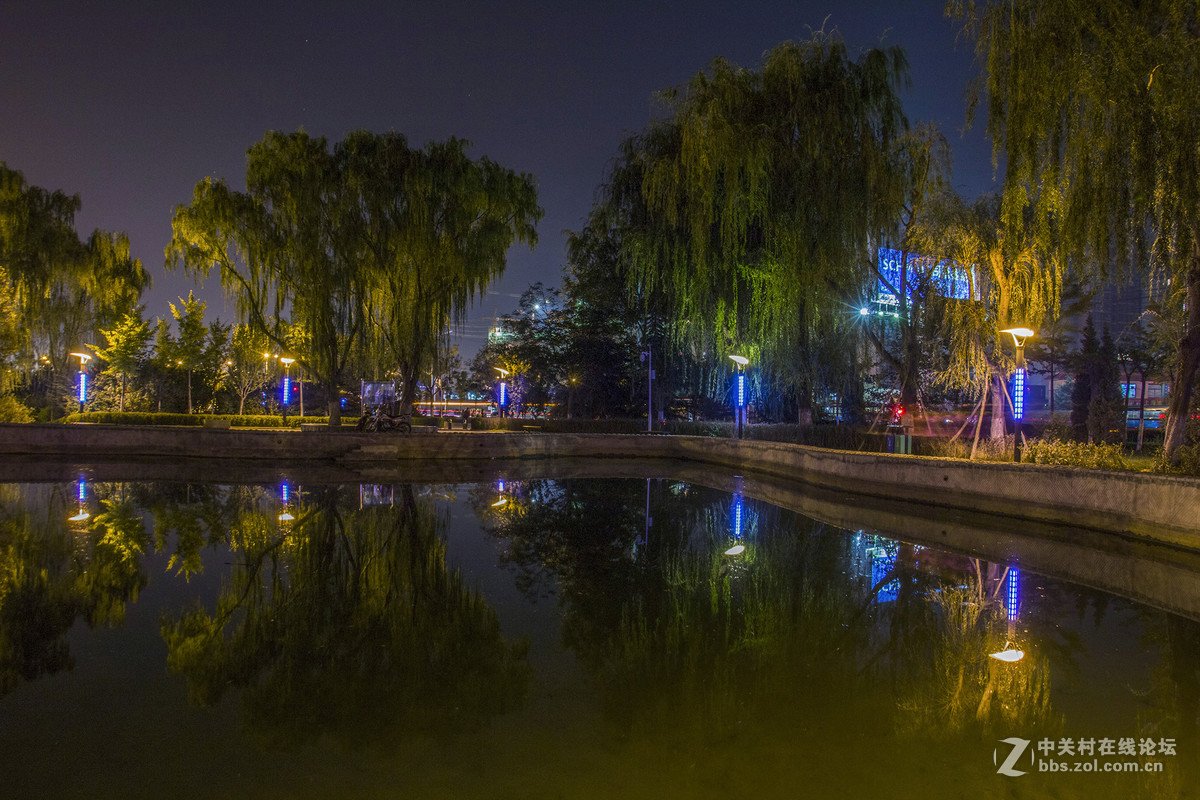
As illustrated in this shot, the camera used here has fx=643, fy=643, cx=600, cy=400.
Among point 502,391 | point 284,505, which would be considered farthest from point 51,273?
point 284,505

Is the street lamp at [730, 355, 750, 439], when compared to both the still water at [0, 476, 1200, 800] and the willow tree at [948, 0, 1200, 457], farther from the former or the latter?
the still water at [0, 476, 1200, 800]

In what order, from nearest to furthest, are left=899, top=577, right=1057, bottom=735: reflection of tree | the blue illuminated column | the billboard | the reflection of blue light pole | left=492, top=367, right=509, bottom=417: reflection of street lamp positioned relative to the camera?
1. left=899, top=577, right=1057, bottom=735: reflection of tree
2. the blue illuminated column
3. the reflection of blue light pole
4. the billboard
5. left=492, top=367, right=509, bottom=417: reflection of street lamp

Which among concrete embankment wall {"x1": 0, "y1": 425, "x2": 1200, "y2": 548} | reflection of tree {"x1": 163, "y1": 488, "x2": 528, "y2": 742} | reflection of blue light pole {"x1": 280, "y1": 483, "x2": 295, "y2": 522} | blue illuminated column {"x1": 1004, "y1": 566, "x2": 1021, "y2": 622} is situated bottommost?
blue illuminated column {"x1": 1004, "y1": 566, "x2": 1021, "y2": 622}

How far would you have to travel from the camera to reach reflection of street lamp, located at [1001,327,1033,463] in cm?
1362

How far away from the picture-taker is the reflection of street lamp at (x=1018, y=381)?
13617mm

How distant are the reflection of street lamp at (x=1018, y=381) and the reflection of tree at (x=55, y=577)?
15424 millimetres

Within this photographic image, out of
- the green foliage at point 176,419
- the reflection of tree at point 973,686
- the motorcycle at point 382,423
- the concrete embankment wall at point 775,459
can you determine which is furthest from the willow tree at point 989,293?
the green foliage at point 176,419

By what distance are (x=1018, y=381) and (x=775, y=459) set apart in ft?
21.3

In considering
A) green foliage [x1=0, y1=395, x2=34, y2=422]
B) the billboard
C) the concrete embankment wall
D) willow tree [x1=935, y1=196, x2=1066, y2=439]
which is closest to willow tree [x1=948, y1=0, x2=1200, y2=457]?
the concrete embankment wall

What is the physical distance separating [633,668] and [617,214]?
1961 centimetres

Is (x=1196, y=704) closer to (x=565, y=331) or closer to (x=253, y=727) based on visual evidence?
(x=253, y=727)

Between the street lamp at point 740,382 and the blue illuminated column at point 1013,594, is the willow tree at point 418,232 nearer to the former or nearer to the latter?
the street lamp at point 740,382

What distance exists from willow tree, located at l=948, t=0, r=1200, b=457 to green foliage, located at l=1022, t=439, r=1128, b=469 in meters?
0.82

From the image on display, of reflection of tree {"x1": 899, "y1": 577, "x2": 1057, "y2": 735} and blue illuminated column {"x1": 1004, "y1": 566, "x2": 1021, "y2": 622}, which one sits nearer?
reflection of tree {"x1": 899, "y1": 577, "x2": 1057, "y2": 735}
